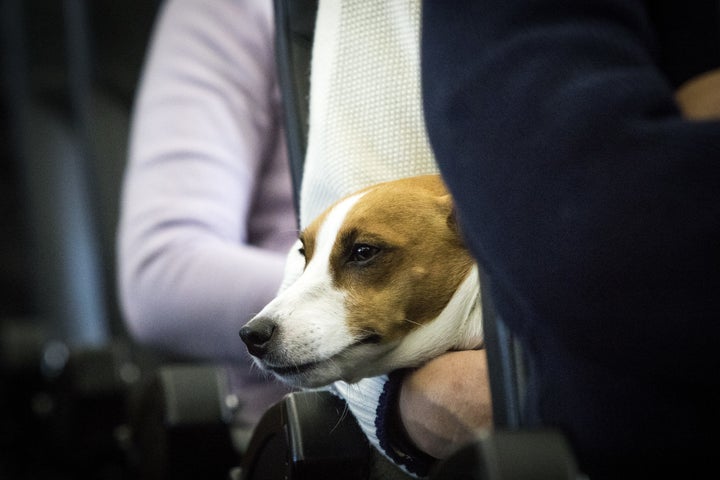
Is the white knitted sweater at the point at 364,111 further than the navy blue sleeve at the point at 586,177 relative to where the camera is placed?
Yes

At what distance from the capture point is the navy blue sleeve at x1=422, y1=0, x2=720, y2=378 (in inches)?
11.8

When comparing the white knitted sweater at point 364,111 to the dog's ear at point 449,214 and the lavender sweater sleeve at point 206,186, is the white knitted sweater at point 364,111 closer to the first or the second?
the dog's ear at point 449,214

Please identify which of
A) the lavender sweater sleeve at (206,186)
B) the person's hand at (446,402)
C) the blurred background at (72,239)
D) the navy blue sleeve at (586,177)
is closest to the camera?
the navy blue sleeve at (586,177)

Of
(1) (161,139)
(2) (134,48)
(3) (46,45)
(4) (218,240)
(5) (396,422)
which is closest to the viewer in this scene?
(5) (396,422)

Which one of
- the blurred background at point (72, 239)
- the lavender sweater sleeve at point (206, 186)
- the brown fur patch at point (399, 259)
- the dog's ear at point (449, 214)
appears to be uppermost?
the dog's ear at point (449, 214)

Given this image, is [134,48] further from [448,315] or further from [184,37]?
[448,315]

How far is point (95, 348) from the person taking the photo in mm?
1063

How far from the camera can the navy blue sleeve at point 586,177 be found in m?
0.30

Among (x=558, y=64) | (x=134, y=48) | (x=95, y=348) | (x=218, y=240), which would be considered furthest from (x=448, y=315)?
(x=134, y=48)

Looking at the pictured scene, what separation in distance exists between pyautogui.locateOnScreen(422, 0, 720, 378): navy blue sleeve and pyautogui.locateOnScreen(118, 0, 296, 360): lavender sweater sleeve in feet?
0.99

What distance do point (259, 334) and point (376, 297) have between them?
0.20ft

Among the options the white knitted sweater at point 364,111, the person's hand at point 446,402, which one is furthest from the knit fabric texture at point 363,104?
the person's hand at point 446,402

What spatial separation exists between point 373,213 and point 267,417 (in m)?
0.13

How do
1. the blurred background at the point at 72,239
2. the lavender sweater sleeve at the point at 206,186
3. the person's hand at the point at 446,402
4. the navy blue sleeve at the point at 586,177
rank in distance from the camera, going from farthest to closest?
the blurred background at the point at 72,239
the lavender sweater sleeve at the point at 206,186
the person's hand at the point at 446,402
the navy blue sleeve at the point at 586,177
